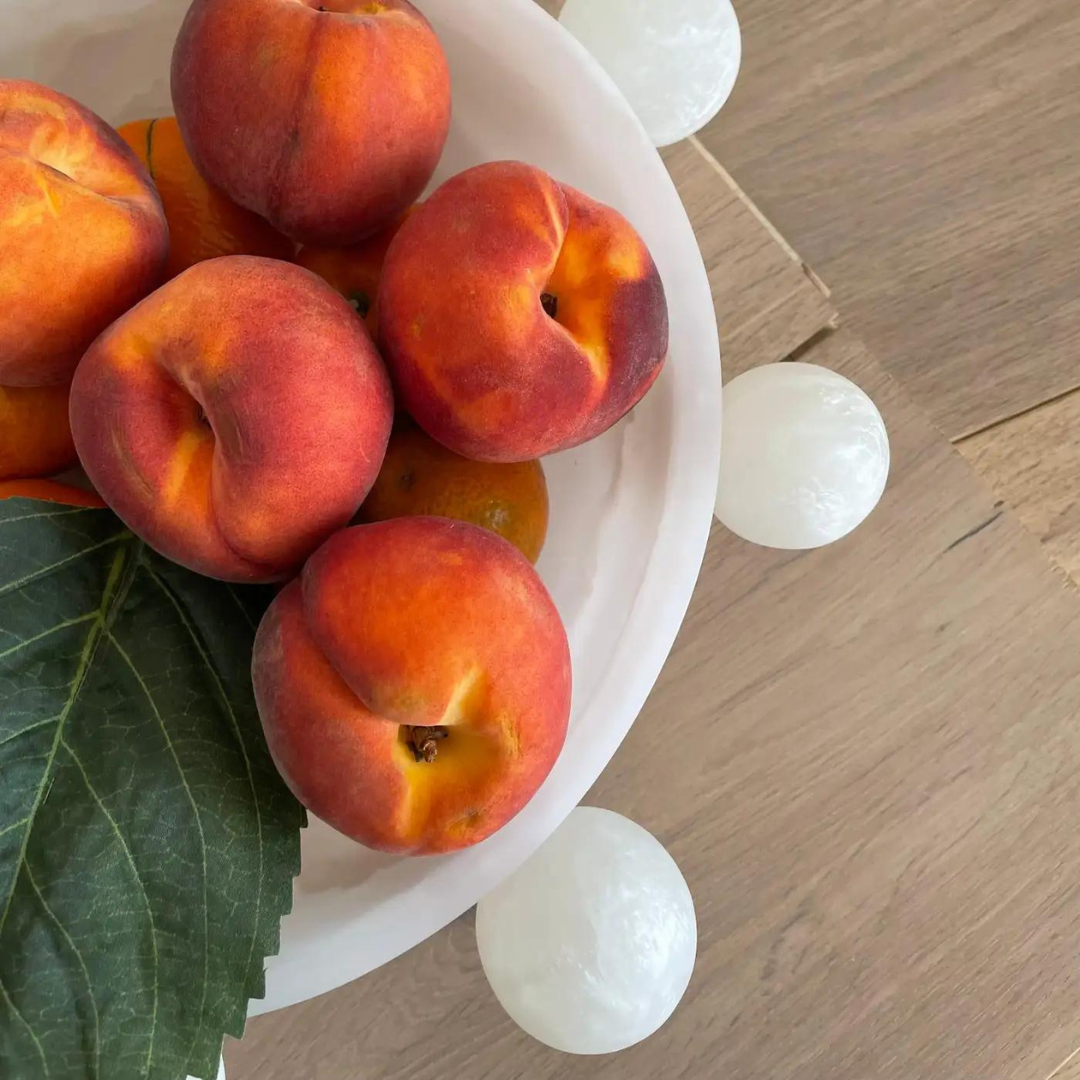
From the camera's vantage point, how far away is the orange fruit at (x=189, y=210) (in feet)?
1.51

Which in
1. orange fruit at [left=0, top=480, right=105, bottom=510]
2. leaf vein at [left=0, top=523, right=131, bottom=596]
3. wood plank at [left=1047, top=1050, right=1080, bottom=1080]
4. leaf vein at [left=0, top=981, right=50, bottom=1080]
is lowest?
wood plank at [left=1047, top=1050, right=1080, bottom=1080]

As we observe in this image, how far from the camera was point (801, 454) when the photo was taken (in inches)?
18.9

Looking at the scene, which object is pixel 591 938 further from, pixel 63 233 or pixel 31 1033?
pixel 63 233

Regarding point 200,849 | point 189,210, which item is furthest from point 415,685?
point 189,210

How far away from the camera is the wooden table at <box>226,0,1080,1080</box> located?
56cm

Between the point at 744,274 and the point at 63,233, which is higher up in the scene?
the point at 63,233

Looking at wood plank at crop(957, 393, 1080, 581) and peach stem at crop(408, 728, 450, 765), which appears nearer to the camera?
peach stem at crop(408, 728, 450, 765)

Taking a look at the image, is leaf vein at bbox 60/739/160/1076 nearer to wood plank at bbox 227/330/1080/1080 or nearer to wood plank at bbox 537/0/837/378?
wood plank at bbox 227/330/1080/1080

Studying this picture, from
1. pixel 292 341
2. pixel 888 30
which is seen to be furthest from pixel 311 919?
pixel 888 30

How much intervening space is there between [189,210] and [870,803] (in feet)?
1.51

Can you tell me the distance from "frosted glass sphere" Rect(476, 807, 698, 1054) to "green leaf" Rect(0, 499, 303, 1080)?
12cm

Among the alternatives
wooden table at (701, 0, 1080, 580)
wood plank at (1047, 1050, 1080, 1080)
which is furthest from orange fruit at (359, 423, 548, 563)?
wood plank at (1047, 1050, 1080, 1080)

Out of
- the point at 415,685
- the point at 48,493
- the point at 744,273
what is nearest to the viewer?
the point at 415,685

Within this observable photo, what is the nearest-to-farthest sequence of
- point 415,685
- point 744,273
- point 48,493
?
point 415,685 < point 48,493 < point 744,273
